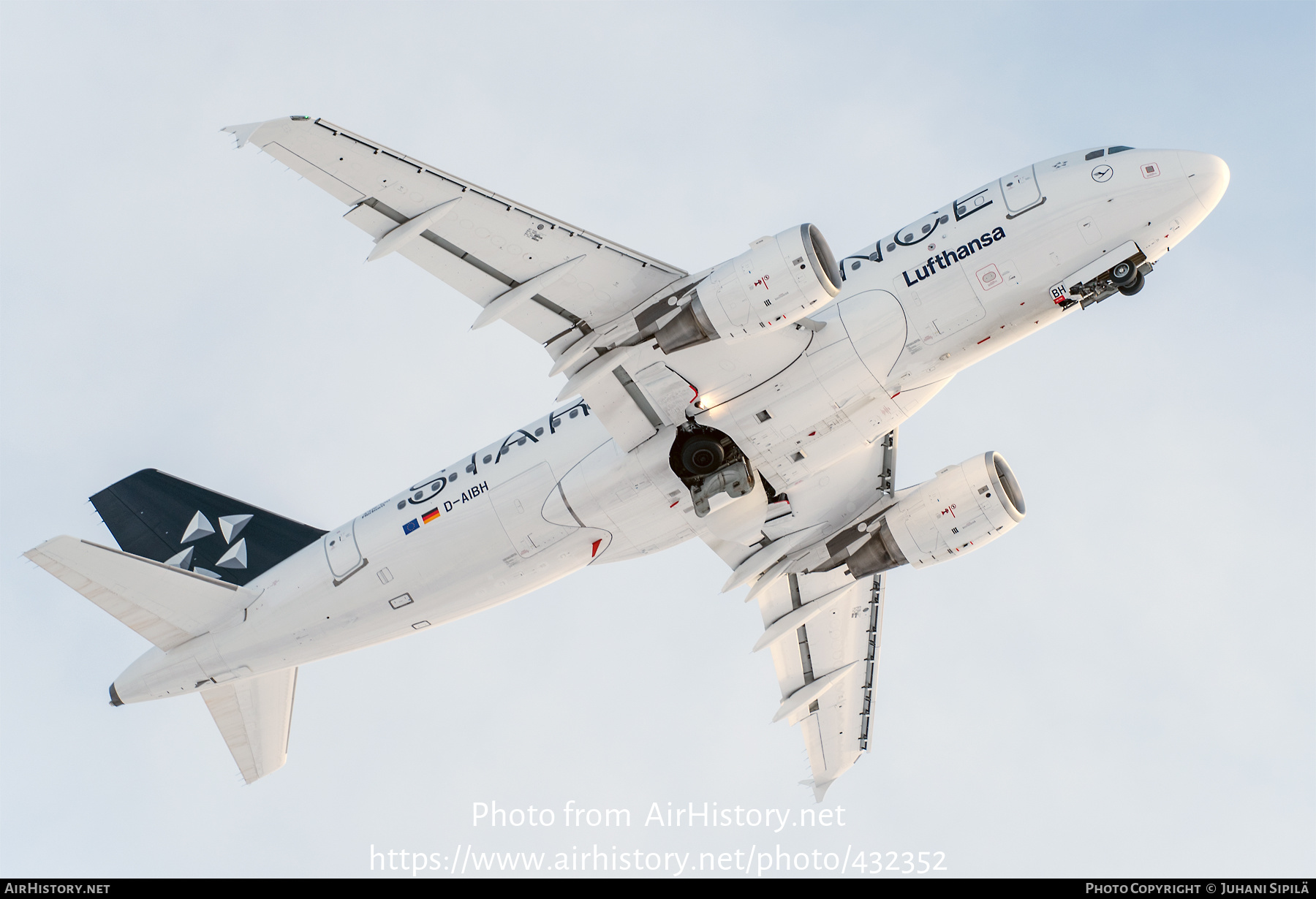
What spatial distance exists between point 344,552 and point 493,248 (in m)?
9.71

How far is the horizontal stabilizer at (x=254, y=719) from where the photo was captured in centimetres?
3147

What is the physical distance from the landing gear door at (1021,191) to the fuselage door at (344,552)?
18.1 m

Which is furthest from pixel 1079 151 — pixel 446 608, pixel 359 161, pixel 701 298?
pixel 446 608

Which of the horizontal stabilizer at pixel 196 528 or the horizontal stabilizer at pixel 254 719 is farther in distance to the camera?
the horizontal stabilizer at pixel 196 528

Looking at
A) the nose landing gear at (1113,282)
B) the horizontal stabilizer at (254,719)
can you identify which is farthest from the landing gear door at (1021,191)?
the horizontal stabilizer at (254,719)

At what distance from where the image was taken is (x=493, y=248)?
79.6 ft

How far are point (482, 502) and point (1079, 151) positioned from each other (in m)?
16.5

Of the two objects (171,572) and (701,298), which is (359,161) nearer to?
(701,298)

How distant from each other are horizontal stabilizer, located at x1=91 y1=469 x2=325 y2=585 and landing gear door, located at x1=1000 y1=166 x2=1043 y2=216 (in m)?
20.6

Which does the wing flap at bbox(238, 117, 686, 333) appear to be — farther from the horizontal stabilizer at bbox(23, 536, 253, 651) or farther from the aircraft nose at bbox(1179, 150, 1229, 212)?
the horizontal stabilizer at bbox(23, 536, 253, 651)

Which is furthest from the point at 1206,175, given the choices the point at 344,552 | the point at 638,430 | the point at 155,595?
the point at 155,595

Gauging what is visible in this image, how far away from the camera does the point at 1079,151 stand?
2531 centimetres

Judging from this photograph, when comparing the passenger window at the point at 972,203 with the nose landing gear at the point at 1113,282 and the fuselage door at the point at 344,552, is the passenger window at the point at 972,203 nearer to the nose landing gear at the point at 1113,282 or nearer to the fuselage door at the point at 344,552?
the nose landing gear at the point at 1113,282

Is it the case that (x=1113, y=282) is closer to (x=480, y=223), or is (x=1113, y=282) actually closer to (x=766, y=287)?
(x=766, y=287)
